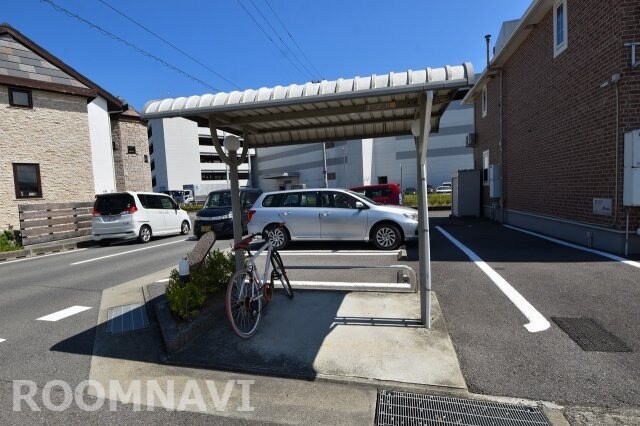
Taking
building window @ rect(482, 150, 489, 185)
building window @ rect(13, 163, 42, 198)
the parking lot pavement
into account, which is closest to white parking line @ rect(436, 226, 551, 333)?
the parking lot pavement

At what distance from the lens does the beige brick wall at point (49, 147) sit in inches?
556

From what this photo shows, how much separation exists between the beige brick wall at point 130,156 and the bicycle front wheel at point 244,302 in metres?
20.8

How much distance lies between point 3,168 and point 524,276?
1794 centimetres

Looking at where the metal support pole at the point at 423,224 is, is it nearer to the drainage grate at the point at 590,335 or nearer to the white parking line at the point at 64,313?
the drainage grate at the point at 590,335

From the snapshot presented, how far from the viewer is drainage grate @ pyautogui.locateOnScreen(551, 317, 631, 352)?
133 inches

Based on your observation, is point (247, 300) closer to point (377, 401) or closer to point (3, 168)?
point (377, 401)

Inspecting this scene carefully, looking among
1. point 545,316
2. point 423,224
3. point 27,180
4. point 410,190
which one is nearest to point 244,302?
point 423,224

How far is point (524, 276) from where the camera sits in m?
5.90

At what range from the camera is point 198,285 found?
4.57 meters

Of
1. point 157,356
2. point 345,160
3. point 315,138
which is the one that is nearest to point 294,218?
point 315,138

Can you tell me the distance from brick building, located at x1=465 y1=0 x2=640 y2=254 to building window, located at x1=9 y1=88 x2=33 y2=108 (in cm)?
1852

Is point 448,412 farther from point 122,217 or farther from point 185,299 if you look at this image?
point 122,217

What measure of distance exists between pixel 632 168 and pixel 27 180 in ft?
64.6

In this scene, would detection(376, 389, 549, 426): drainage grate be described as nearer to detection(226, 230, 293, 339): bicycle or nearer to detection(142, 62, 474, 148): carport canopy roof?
detection(226, 230, 293, 339): bicycle
